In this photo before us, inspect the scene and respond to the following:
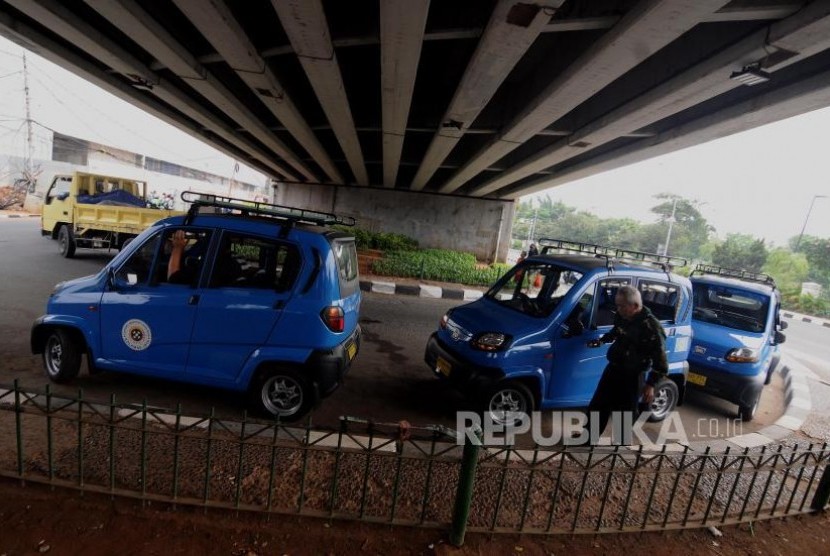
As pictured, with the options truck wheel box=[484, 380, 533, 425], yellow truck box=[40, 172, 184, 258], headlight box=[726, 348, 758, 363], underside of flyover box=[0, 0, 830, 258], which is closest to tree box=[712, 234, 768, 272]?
underside of flyover box=[0, 0, 830, 258]

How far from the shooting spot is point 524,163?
37.9 feet

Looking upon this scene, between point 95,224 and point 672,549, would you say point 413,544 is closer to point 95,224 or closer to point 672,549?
point 672,549

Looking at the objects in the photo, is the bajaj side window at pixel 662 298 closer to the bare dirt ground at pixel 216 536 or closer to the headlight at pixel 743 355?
the headlight at pixel 743 355

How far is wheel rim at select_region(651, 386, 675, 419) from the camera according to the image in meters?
4.94

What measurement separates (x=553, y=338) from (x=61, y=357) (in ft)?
15.7

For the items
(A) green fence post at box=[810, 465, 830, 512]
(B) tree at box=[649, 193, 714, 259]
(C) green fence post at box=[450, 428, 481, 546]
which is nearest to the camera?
(C) green fence post at box=[450, 428, 481, 546]

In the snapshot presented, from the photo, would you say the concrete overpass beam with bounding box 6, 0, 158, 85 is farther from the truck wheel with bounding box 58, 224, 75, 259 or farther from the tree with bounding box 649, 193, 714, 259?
the tree with bounding box 649, 193, 714, 259

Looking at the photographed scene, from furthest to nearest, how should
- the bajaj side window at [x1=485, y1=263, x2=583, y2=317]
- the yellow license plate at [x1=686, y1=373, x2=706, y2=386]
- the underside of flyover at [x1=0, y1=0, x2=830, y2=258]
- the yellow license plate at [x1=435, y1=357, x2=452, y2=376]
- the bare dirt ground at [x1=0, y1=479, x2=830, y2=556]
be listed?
1. the yellow license plate at [x1=686, y1=373, x2=706, y2=386]
2. the bajaj side window at [x1=485, y1=263, x2=583, y2=317]
3. the yellow license plate at [x1=435, y1=357, x2=452, y2=376]
4. the underside of flyover at [x1=0, y1=0, x2=830, y2=258]
5. the bare dirt ground at [x1=0, y1=479, x2=830, y2=556]

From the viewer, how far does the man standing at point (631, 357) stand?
3459mm

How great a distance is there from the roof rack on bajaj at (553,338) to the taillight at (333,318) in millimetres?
1259

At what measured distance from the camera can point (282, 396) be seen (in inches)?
155

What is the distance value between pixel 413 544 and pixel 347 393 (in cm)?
229

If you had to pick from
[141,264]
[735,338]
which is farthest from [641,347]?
[141,264]

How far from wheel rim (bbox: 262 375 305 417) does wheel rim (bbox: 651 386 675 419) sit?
4.04 meters
